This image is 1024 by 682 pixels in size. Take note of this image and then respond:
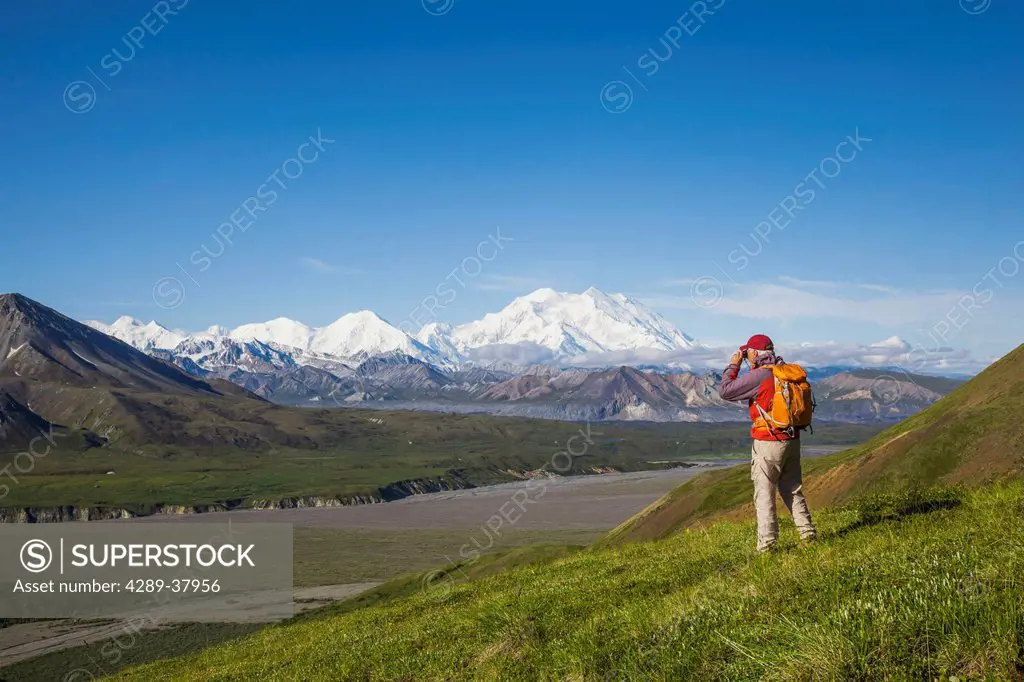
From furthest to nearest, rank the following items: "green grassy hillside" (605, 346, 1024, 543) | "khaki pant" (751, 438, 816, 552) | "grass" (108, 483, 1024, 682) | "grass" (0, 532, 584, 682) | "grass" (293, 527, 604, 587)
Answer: "grass" (293, 527, 604, 587)
"grass" (0, 532, 584, 682)
"green grassy hillside" (605, 346, 1024, 543)
"khaki pant" (751, 438, 816, 552)
"grass" (108, 483, 1024, 682)

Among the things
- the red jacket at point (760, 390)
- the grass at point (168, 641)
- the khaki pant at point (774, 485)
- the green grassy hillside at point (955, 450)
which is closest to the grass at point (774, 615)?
the khaki pant at point (774, 485)

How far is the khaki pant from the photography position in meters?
13.5

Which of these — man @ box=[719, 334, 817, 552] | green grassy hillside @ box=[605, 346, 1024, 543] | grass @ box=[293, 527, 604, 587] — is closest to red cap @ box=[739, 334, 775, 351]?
man @ box=[719, 334, 817, 552]

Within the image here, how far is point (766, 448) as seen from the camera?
534 inches

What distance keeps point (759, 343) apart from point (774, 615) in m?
6.44

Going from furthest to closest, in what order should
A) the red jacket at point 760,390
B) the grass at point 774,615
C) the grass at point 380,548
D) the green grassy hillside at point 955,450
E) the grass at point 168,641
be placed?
the grass at point 380,548 < the grass at point 168,641 < the green grassy hillside at point 955,450 < the red jacket at point 760,390 < the grass at point 774,615

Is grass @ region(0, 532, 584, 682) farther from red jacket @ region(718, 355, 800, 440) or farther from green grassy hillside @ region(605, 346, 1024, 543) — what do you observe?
red jacket @ region(718, 355, 800, 440)

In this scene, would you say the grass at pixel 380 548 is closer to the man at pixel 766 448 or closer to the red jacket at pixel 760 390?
the man at pixel 766 448

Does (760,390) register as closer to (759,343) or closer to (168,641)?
(759,343)

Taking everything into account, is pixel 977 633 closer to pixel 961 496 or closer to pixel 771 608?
pixel 771 608

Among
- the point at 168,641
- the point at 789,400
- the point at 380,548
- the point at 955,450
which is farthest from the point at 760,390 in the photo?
the point at 380,548

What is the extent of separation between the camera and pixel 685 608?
9906 millimetres

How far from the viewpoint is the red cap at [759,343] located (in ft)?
45.3

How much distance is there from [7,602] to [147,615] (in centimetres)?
2864
